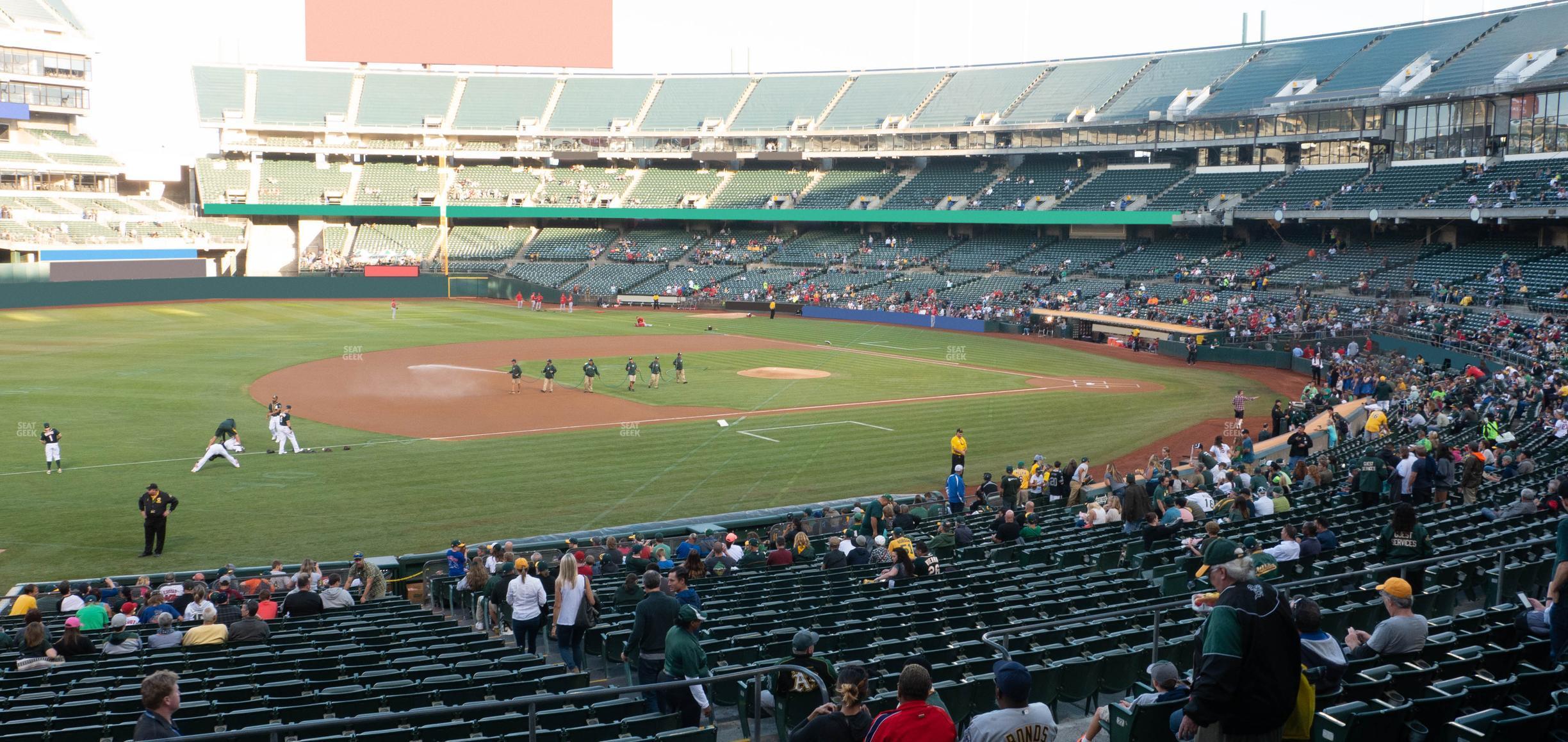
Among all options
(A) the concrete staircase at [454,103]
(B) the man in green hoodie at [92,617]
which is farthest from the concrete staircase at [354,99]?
(B) the man in green hoodie at [92,617]

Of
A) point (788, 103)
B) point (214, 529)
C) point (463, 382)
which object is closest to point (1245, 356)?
point (463, 382)

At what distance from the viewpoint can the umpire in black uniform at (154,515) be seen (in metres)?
20.1

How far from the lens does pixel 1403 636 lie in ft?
27.4

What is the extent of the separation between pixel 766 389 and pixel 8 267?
51737 millimetres

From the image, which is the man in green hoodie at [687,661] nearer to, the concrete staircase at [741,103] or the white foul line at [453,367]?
the white foul line at [453,367]

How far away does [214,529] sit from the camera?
73.3 feet

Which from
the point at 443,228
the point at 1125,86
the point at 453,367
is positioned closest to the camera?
the point at 453,367

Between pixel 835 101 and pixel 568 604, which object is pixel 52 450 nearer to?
pixel 568 604

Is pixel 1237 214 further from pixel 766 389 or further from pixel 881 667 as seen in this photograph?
pixel 881 667

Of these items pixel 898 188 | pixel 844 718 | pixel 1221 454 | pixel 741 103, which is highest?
pixel 741 103

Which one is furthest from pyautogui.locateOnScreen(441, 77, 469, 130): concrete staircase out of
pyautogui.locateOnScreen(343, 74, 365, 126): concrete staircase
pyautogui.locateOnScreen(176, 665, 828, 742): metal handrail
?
pyautogui.locateOnScreen(176, 665, 828, 742): metal handrail

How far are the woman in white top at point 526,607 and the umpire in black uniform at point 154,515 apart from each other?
1087cm

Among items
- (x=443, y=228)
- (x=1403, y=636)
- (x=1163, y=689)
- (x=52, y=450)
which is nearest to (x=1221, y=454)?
(x=1403, y=636)

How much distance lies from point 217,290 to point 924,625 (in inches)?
2984
